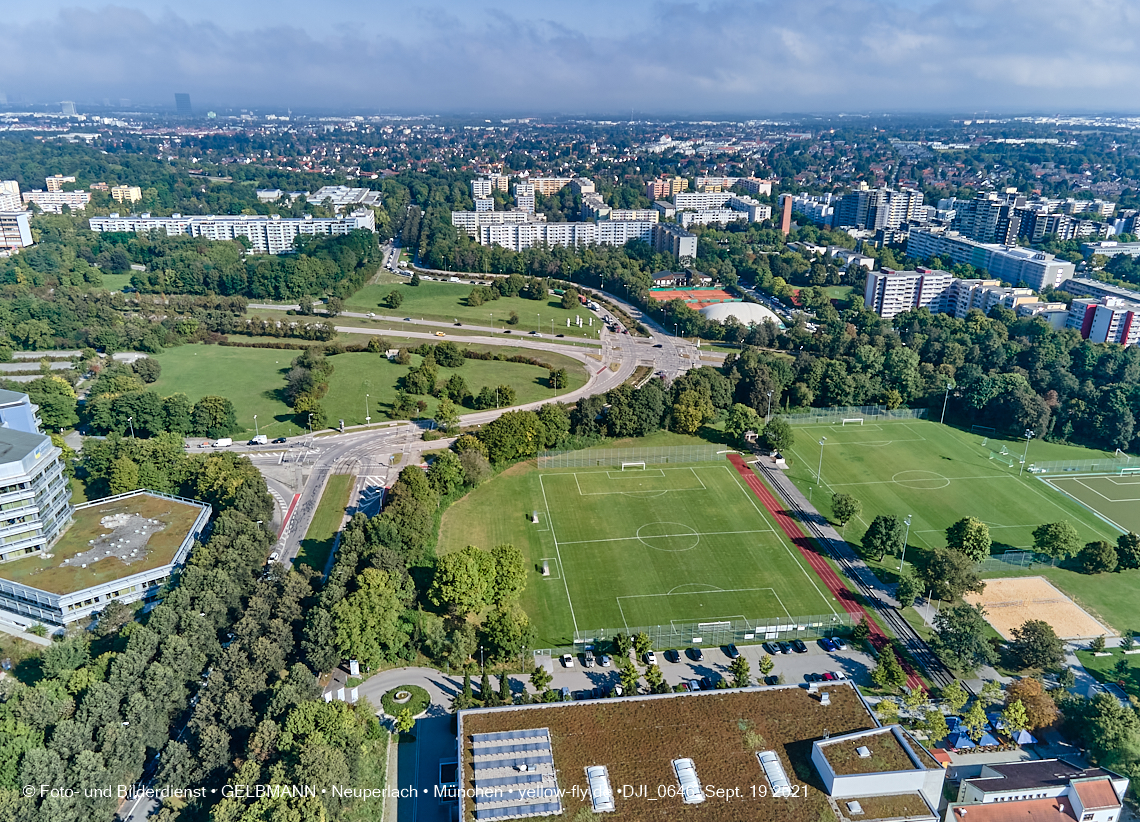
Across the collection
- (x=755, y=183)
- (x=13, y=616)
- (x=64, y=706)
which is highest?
(x=755, y=183)

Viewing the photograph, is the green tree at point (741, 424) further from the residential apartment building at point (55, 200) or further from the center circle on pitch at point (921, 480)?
the residential apartment building at point (55, 200)

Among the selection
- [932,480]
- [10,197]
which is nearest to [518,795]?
[932,480]

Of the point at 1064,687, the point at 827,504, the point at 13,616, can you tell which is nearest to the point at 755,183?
the point at 827,504

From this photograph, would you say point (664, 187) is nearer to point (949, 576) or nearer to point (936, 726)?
point (949, 576)

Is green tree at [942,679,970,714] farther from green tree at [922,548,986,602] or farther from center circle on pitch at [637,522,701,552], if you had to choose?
center circle on pitch at [637,522,701,552]

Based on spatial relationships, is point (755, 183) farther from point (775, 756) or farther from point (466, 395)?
point (775, 756)
